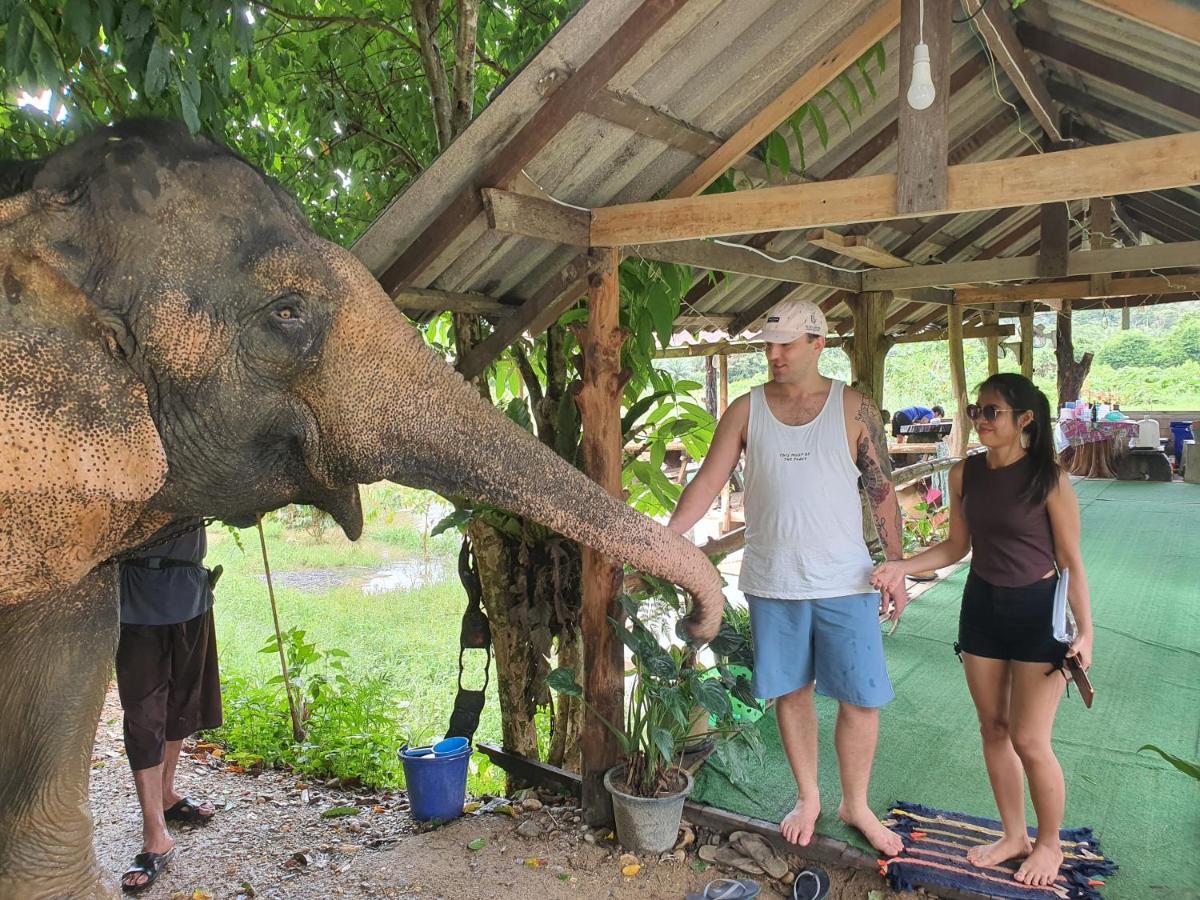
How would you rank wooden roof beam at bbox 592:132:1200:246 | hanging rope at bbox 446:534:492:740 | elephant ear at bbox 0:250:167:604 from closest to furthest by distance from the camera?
elephant ear at bbox 0:250:167:604 → wooden roof beam at bbox 592:132:1200:246 → hanging rope at bbox 446:534:492:740

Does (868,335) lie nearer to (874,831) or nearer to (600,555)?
(600,555)

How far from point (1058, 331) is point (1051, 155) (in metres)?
12.6

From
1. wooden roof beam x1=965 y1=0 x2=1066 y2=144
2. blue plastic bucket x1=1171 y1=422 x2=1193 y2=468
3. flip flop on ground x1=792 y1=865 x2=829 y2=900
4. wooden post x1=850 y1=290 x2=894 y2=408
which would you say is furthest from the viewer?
blue plastic bucket x1=1171 y1=422 x2=1193 y2=468

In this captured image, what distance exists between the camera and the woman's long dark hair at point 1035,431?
2.72m

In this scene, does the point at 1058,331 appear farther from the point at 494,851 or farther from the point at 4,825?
the point at 4,825

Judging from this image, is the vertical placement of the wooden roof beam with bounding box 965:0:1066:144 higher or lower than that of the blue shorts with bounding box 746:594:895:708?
higher

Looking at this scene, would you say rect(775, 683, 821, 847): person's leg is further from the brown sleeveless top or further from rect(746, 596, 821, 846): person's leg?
the brown sleeveless top

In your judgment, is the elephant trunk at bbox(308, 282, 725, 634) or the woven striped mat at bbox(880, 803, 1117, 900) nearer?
the elephant trunk at bbox(308, 282, 725, 634)

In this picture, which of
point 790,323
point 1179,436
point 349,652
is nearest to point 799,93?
point 790,323

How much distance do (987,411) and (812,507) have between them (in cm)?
62

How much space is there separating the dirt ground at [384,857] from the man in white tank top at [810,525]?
2.08 feet

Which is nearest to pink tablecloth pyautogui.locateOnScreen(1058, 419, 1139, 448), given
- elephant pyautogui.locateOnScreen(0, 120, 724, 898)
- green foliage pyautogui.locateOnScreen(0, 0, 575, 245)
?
green foliage pyautogui.locateOnScreen(0, 0, 575, 245)

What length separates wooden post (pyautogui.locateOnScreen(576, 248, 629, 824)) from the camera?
3330mm

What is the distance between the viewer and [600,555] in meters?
3.43
